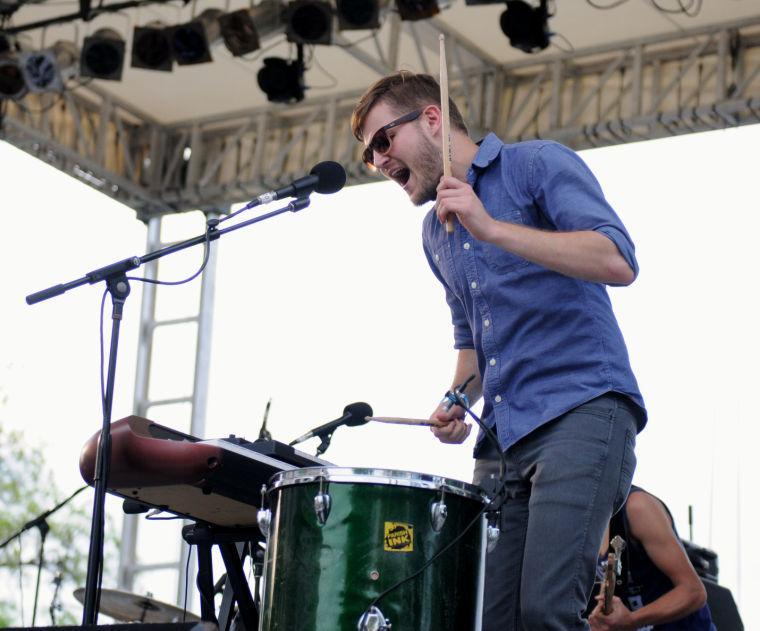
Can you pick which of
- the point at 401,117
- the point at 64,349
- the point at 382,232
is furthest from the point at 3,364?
the point at 401,117

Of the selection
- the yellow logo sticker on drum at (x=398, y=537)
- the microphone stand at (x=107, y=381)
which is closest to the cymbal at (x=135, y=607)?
the microphone stand at (x=107, y=381)

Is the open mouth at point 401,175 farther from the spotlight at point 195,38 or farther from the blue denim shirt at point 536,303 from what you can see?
the spotlight at point 195,38

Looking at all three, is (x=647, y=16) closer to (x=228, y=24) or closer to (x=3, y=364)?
(x=228, y=24)

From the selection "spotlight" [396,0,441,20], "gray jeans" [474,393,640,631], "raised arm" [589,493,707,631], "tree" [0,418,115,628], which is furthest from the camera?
"tree" [0,418,115,628]

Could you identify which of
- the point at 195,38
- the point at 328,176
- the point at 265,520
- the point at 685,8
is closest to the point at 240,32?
the point at 195,38

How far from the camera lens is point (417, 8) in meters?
8.40

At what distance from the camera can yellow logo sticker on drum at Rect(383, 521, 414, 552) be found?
2.99m

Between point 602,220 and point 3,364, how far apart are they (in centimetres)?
1220

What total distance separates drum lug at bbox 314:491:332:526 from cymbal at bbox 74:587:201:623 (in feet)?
12.3

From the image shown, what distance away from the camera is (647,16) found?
9555 millimetres

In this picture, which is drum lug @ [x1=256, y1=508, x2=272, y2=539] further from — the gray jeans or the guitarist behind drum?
the guitarist behind drum

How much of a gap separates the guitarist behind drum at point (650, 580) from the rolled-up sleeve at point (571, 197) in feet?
5.39

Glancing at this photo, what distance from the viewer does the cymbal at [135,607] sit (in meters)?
6.67

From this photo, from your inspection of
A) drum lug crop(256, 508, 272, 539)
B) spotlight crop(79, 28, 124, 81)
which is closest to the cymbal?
drum lug crop(256, 508, 272, 539)
